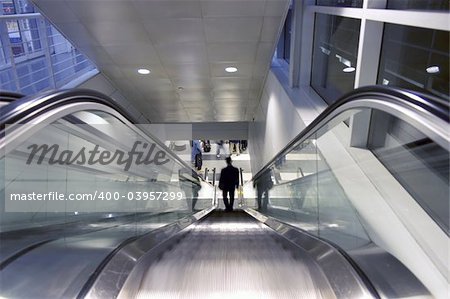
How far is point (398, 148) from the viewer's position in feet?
7.55

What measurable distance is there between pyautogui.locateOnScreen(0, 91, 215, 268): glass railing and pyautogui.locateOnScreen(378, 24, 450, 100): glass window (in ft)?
8.20

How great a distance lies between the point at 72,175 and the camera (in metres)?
2.84

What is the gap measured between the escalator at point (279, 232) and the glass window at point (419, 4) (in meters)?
0.96

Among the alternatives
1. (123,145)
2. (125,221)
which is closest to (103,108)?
(125,221)

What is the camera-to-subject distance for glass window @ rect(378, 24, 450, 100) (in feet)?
8.45

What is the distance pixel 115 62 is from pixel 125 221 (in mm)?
5557

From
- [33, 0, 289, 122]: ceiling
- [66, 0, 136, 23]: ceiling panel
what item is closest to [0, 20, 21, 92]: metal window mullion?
[33, 0, 289, 122]: ceiling

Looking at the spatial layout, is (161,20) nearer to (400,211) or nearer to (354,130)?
(354,130)

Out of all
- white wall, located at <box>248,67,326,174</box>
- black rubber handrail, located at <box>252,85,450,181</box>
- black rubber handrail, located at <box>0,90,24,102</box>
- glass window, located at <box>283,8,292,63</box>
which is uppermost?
glass window, located at <box>283,8,292,63</box>

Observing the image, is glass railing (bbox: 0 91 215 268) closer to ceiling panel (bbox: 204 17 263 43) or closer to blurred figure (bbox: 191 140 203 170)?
ceiling panel (bbox: 204 17 263 43)

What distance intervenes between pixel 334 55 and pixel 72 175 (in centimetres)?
443

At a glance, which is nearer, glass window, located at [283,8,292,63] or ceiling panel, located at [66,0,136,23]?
ceiling panel, located at [66,0,136,23]

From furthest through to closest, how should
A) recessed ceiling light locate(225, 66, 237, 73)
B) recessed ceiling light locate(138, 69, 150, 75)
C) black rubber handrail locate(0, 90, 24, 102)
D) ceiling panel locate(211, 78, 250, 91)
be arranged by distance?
ceiling panel locate(211, 78, 250, 91) → recessed ceiling light locate(138, 69, 150, 75) → recessed ceiling light locate(225, 66, 237, 73) → black rubber handrail locate(0, 90, 24, 102)

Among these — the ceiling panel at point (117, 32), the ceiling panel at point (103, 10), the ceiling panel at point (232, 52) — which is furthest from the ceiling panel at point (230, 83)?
the ceiling panel at point (103, 10)
